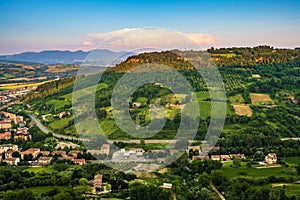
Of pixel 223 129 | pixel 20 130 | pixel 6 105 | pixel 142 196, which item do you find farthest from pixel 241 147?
pixel 6 105

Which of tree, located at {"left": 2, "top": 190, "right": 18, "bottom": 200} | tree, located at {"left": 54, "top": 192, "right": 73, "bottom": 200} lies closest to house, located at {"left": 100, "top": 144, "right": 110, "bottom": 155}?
tree, located at {"left": 54, "top": 192, "right": 73, "bottom": 200}

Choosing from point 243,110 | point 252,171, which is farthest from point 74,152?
point 243,110

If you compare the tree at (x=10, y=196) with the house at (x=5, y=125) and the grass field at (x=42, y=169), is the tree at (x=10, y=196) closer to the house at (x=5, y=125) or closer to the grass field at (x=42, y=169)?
the grass field at (x=42, y=169)

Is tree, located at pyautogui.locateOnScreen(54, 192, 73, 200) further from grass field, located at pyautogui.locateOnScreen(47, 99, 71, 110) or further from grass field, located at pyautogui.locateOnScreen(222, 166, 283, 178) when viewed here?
grass field, located at pyautogui.locateOnScreen(47, 99, 71, 110)

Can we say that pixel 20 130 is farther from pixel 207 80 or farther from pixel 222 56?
pixel 222 56

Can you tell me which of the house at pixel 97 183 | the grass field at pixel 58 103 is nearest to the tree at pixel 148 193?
the house at pixel 97 183

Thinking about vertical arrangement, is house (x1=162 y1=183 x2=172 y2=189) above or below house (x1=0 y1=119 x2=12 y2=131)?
above

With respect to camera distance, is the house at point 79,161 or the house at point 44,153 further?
the house at point 44,153
